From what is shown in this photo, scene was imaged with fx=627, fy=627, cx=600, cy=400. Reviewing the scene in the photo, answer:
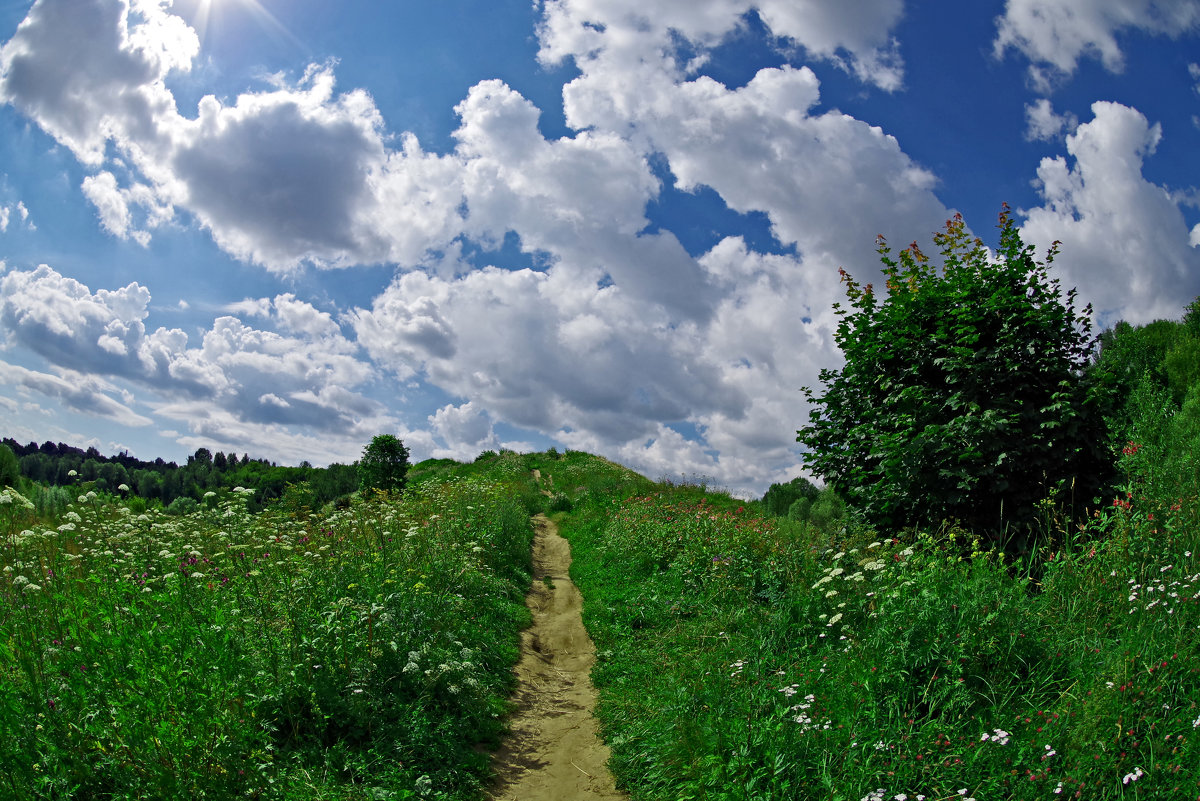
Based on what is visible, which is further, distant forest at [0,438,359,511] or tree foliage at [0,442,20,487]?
tree foliage at [0,442,20,487]

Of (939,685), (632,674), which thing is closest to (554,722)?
(632,674)

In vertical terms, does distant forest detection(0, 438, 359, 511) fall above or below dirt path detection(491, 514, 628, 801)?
above

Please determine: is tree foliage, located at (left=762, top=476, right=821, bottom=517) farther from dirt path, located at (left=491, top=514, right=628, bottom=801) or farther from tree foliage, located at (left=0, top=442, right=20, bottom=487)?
tree foliage, located at (left=0, top=442, right=20, bottom=487)

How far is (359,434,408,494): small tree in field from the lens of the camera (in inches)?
1022

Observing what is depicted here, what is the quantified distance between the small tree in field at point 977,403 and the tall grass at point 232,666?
5.90 m

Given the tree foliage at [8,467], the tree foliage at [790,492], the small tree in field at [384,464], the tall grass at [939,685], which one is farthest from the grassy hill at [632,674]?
the tree foliage at [790,492]

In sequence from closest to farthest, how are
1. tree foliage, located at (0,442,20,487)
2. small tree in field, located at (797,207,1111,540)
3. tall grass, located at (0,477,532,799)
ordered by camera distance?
tall grass, located at (0,477,532,799) < small tree in field, located at (797,207,1111,540) < tree foliage, located at (0,442,20,487)

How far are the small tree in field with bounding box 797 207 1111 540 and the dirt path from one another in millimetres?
4898

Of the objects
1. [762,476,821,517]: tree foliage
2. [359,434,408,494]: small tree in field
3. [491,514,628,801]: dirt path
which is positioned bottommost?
[491,514,628,801]: dirt path

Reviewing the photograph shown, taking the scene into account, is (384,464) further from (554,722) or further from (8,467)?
(554,722)

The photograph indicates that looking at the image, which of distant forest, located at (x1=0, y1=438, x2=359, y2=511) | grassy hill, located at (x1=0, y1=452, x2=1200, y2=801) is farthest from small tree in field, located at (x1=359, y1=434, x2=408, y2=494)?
grassy hill, located at (x1=0, y1=452, x2=1200, y2=801)

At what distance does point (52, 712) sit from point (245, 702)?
43.9 inches

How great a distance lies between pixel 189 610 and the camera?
5047 mm

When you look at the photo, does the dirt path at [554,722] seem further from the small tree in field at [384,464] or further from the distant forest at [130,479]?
the small tree in field at [384,464]
